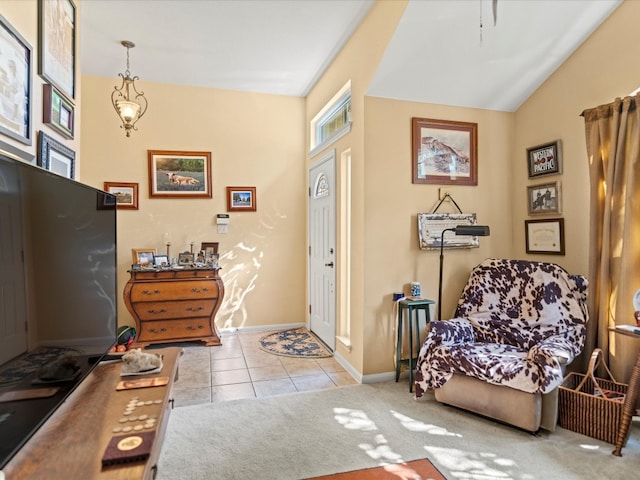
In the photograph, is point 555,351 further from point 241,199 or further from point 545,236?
point 241,199

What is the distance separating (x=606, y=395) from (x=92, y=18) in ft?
15.6

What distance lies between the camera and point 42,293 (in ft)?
3.49

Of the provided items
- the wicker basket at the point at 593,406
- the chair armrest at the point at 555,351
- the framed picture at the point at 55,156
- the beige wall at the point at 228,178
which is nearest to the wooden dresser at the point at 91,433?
the framed picture at the point at 55,156

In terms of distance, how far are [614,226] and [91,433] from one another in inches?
124

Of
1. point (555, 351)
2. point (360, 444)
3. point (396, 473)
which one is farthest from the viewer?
point (555, 351)

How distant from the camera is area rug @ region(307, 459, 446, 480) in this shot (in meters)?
1.87

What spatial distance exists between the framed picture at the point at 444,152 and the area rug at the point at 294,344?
203cm

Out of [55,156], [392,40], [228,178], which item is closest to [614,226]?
[392,40]

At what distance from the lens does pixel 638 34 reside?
2.48 m

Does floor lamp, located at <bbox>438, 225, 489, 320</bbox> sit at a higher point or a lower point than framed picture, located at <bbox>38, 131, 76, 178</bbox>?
lower

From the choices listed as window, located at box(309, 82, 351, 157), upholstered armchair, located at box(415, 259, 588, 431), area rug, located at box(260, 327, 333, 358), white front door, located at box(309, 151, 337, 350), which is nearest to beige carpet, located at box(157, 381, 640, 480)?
upholstered armchair, located at box(415, 259, 588, 431)

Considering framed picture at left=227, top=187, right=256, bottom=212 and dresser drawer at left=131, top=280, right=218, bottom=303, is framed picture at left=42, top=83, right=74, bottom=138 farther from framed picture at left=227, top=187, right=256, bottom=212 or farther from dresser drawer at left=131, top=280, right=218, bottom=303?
framed picture at left=227, top=187, right=256, bottom=212

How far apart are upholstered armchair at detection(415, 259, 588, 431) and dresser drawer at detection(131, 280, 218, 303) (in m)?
2.44

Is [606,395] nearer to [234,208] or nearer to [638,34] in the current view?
[638,34]
